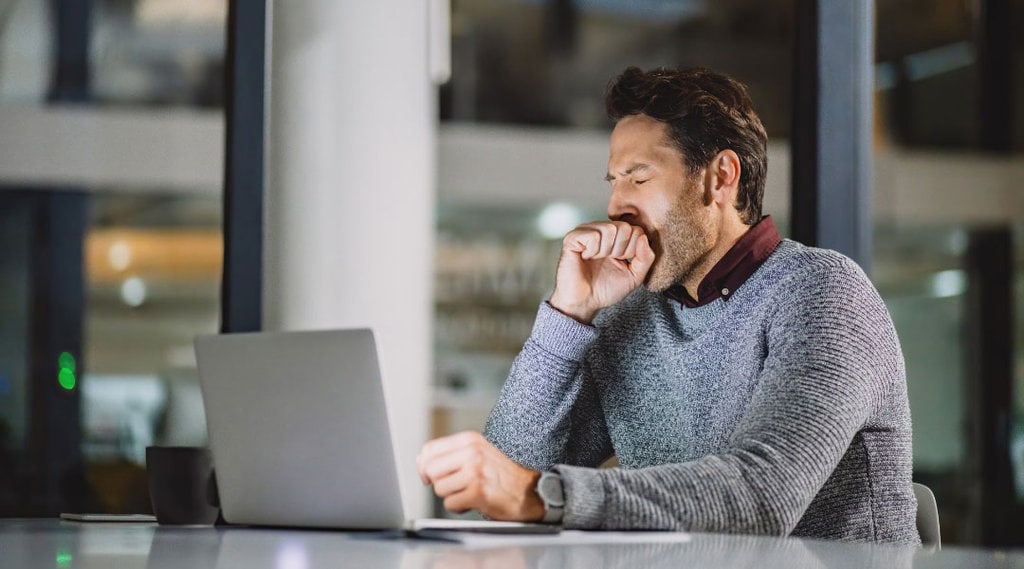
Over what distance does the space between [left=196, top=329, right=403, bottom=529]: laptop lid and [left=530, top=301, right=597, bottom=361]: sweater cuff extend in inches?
29.1

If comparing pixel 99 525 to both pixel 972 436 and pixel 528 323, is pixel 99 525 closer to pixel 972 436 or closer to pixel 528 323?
pixel 528 323

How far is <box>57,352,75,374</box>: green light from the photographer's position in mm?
6281

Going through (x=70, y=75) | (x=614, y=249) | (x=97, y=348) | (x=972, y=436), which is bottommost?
(x=972, y=436)

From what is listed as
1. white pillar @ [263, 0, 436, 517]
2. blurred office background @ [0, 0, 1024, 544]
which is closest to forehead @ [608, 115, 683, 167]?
white pillar @ [263, 0, 436, 517]

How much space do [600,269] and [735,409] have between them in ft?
1.40

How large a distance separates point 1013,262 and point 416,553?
738cm

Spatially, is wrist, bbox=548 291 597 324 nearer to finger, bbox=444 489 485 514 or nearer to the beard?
the beard

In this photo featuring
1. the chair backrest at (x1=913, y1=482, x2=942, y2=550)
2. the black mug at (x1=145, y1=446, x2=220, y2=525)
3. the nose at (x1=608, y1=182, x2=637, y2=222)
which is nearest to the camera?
the black mug at (x1=145, y1=446, x2=220, y2=525)

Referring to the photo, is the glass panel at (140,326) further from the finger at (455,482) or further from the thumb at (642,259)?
the finger at (455,482)

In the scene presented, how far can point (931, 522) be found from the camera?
2.01 meters

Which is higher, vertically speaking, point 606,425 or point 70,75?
point 70,75

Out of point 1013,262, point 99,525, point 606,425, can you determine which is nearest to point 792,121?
point 606,425

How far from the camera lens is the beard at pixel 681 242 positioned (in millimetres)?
2262

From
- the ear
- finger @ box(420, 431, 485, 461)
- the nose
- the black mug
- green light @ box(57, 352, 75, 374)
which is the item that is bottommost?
green light @ box(57, 352, 75, 374)
